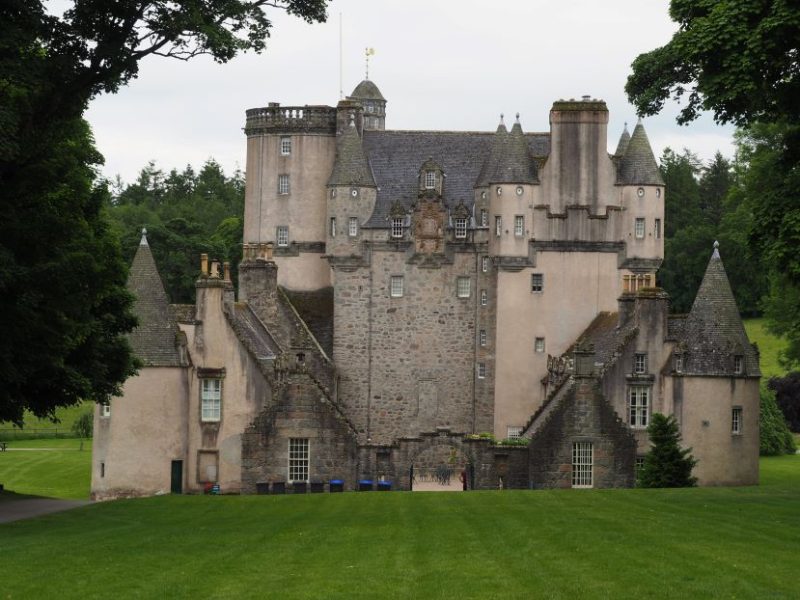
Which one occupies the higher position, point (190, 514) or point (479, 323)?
point (479, 323)

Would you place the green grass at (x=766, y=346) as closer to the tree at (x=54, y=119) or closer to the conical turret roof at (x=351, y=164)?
the conical turret roof at (x=351, y=164)

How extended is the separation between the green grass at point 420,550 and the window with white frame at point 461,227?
1536 inches

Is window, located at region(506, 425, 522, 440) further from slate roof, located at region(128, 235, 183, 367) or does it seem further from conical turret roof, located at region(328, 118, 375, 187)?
slate roof, located at region(128, 235, 183, 367)

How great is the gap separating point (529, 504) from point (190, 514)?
8496 mm

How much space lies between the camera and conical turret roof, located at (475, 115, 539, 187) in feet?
279

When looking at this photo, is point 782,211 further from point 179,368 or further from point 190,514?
point 179,368

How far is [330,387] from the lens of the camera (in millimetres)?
85250

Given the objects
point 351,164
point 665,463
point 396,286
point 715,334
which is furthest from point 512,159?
point 665,463

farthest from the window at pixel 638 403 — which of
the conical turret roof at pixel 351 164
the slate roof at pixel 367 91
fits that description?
the slate roof at pixel 367 91

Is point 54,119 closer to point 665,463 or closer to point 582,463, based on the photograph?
point 665,463

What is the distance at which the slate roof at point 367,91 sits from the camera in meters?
101

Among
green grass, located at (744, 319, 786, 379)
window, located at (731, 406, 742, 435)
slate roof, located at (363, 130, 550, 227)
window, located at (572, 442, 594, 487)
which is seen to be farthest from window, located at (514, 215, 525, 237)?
green grass, located at (744, 319, 786, 379)

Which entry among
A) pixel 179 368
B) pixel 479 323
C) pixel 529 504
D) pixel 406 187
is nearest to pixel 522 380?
pixel 479 323

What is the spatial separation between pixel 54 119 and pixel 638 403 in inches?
1521
